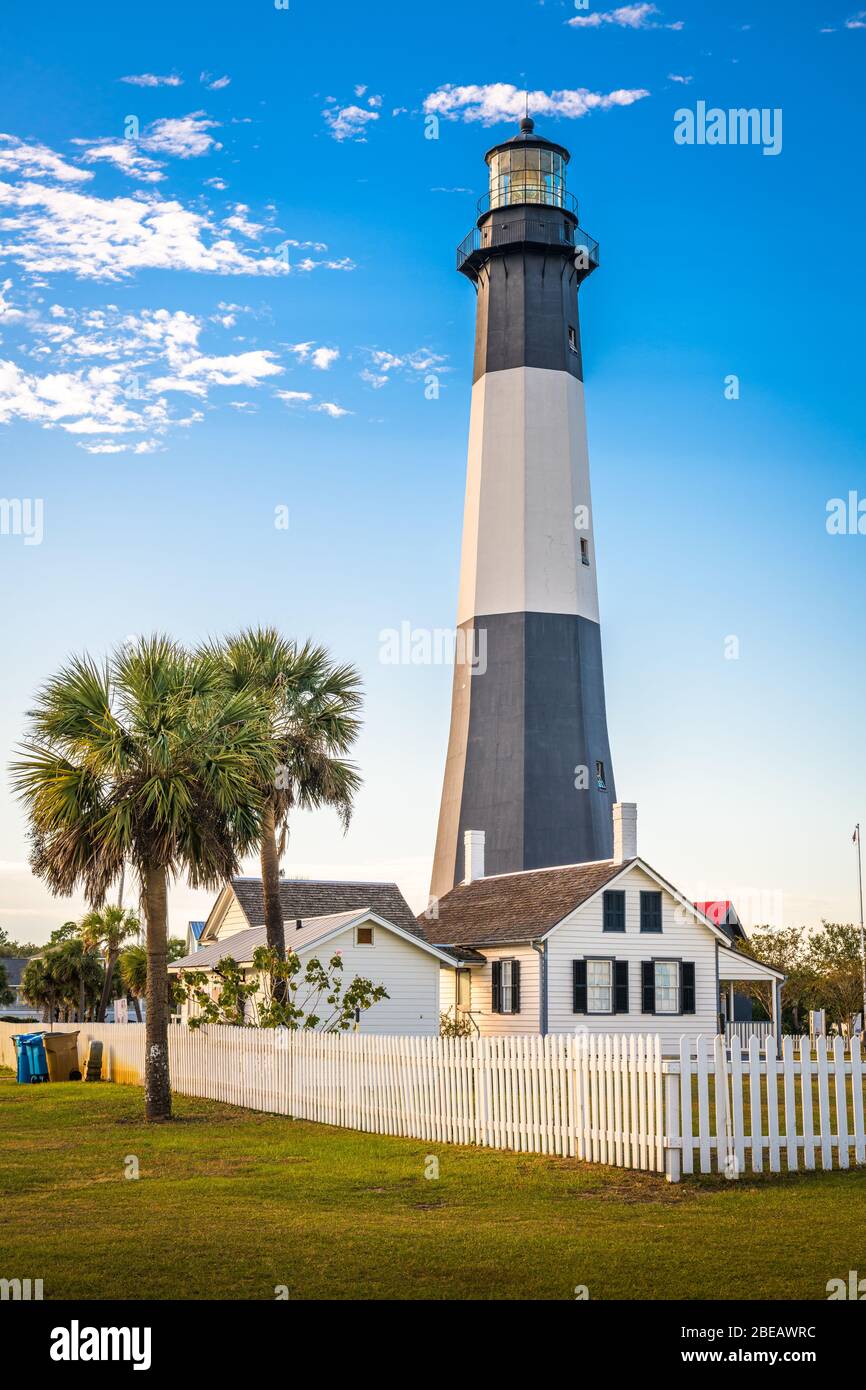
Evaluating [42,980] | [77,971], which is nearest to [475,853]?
[77,971]

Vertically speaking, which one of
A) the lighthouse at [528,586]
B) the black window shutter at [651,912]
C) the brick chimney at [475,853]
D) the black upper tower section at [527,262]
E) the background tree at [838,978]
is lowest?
the background tree at [838,978]

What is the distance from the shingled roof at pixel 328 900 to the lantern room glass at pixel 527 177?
22.9 meters

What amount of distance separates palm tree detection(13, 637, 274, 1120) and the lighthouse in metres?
21.1

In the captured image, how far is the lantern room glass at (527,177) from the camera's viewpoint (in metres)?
46.8

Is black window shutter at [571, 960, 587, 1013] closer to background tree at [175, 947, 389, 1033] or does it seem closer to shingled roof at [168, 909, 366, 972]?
shingled roof at [168, 909, 366, 972]

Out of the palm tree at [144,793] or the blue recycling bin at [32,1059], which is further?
the blue recycling bin at [32,1059]

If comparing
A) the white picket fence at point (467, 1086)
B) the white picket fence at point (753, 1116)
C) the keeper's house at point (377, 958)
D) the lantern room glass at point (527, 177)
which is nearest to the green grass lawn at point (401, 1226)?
the white picket fence at point (753, 1116)

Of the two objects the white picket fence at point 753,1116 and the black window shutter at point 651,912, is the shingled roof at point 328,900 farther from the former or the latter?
the white picket fence at point 753,1116

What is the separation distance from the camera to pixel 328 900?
38969mm

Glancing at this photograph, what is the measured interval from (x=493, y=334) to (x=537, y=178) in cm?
592

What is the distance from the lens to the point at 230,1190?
43.7ft

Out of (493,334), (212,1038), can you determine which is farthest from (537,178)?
(212,1038)

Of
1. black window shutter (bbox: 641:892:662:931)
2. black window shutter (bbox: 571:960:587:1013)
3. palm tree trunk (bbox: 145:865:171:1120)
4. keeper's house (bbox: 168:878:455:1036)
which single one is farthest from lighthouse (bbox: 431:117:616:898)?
palm tree trunk (bbox: 145:865:171:1120)
